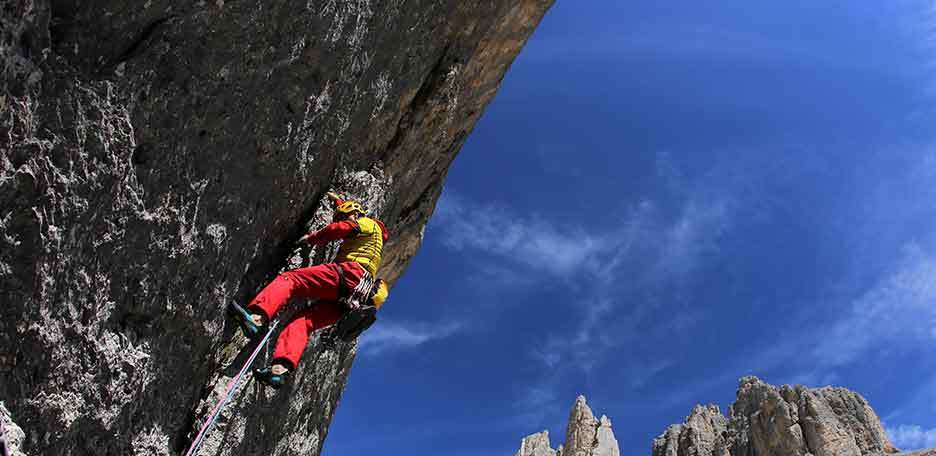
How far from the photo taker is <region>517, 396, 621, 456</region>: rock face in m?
51.2

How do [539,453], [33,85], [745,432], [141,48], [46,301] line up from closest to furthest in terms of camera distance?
[33,85], [46,301], [141,48], [745,432], [539,453]

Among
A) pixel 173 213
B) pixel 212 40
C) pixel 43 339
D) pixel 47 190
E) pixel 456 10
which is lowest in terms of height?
pixel 43 339

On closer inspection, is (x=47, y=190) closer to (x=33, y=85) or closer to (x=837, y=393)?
(x=33, y=85)

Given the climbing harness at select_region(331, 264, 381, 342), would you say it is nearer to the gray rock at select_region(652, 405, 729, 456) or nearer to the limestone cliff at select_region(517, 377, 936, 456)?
the limestone cliff at select_region(517, 377, 936, 456)

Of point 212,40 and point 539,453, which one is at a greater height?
point 539,453

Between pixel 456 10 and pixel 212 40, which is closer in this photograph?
pixel 212 40

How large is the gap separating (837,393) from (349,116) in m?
50.8

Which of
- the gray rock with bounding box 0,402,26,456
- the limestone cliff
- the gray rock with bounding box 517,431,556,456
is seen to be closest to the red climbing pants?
the gray rock with bounding box 0,402,26,456

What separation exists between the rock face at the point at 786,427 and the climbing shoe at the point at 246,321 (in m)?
45.1

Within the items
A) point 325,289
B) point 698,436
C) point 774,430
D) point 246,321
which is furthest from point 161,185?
point 698,436

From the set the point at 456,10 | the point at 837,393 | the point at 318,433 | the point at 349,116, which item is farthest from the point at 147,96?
the point at 837,393

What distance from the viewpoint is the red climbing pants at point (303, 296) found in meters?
5.01

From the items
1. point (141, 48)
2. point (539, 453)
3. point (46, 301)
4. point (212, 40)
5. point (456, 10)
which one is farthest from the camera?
point (539, 453)

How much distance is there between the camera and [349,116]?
6234 millimetres
